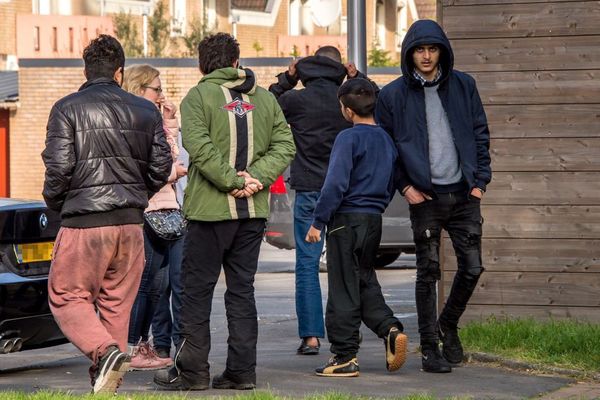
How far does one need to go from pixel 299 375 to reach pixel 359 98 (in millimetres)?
1628

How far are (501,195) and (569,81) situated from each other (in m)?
0.84

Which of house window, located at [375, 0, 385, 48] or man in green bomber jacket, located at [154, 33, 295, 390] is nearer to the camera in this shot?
man in green bomber jacket, located at [154, 33, 295, 390]

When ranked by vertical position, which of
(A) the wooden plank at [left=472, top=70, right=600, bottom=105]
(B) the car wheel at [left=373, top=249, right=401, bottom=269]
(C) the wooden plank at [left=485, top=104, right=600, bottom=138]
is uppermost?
(A) the wooden plank at [left=472, top=70, right=600, bottom=105]

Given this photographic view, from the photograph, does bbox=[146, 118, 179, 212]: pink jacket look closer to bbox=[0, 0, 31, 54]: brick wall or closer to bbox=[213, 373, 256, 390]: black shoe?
bbox=[213, 373, 256, 390]: black shoe

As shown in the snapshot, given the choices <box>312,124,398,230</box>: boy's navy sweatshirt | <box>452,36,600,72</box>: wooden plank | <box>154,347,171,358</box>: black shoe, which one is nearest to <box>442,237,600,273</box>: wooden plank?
<box>452,36,600,72</box>: wooden plank

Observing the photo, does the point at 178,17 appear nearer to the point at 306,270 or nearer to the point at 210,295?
the point at 306,270

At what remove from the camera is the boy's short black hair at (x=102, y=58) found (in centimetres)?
754

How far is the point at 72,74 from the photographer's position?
111 ft

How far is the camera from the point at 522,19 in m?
9.23

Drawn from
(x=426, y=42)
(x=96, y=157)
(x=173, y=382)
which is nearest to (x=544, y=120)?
(x=426, y=42)

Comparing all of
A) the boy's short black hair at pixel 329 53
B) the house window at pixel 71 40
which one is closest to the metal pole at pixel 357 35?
the boy's short black hair at pixel 329 53

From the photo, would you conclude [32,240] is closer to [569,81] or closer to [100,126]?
[100,126]

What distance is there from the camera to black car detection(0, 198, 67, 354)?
834 cm

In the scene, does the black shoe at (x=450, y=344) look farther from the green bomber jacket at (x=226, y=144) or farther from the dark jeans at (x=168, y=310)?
the dark jeans at (x=168, y=310)
